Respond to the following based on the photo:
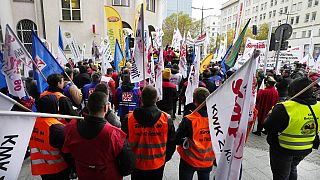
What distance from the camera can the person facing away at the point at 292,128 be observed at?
2621 millimetres

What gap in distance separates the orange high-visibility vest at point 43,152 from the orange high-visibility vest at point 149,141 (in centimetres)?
89

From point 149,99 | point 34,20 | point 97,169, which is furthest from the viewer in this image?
point 34,20

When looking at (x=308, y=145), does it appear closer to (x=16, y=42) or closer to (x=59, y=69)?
(x=59, y=69)

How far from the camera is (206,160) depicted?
284 cm

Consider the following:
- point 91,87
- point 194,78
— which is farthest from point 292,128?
point 91,87

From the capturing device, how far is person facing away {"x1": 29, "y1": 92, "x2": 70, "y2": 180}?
2424 millimetres

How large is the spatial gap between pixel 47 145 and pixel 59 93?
103 cm

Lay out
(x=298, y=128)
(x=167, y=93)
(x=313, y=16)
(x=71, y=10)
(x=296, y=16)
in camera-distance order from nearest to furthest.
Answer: (x=298, y=128)
(x=167, y=93)
(x=71, y=10)
(x=313, y=16)
(x=296, y=16)

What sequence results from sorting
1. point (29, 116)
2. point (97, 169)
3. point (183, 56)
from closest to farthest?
point (29, 116) → point (97, 169) → point (183, 56)

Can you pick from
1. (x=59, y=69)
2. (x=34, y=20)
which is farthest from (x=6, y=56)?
(x=34, y=20)

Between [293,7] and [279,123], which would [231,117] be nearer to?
[279,123]

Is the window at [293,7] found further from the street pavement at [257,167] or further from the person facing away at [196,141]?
the person facing away at [196,141]

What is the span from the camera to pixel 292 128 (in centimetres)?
267

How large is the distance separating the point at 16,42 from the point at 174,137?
10.6ft
